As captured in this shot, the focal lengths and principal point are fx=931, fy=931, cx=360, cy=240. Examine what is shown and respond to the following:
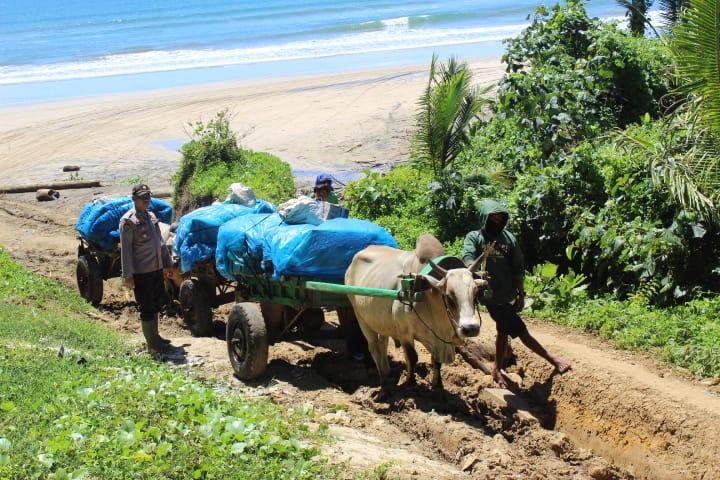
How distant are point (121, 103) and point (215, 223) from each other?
2416 cm

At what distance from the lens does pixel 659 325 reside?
31.9ft

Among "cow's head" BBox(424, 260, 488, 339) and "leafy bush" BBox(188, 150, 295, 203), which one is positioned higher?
"cow's head" BBox(424, 260, 488, 339)

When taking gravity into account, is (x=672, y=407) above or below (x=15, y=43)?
below

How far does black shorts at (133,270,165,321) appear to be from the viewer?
10820 millimetres

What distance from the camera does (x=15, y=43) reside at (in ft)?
198

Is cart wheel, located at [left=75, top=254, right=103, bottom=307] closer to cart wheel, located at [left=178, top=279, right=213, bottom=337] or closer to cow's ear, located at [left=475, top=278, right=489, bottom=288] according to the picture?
cart wheel, located at [left=178, top=279, right=213, bottom=337]

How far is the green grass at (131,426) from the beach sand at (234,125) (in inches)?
520

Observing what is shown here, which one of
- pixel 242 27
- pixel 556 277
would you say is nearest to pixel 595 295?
pixel 556 277

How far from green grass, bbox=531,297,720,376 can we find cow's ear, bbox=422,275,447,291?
281cm

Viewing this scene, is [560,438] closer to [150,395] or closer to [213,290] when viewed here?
[150,395]

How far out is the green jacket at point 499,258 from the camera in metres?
8.55

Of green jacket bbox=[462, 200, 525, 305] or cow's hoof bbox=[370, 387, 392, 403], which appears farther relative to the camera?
cow's hoof bbox=[370, 387, 392, 403]

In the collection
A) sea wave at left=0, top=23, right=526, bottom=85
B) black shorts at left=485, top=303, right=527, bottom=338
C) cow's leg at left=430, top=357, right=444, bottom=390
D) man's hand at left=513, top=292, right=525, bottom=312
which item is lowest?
cow's leg at left=430, top=357, right=444, bottom=390

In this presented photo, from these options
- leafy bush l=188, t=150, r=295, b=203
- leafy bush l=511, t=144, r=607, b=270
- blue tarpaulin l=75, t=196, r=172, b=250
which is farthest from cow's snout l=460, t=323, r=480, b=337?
leafy bush l=188, t=150, r=295, b=203
